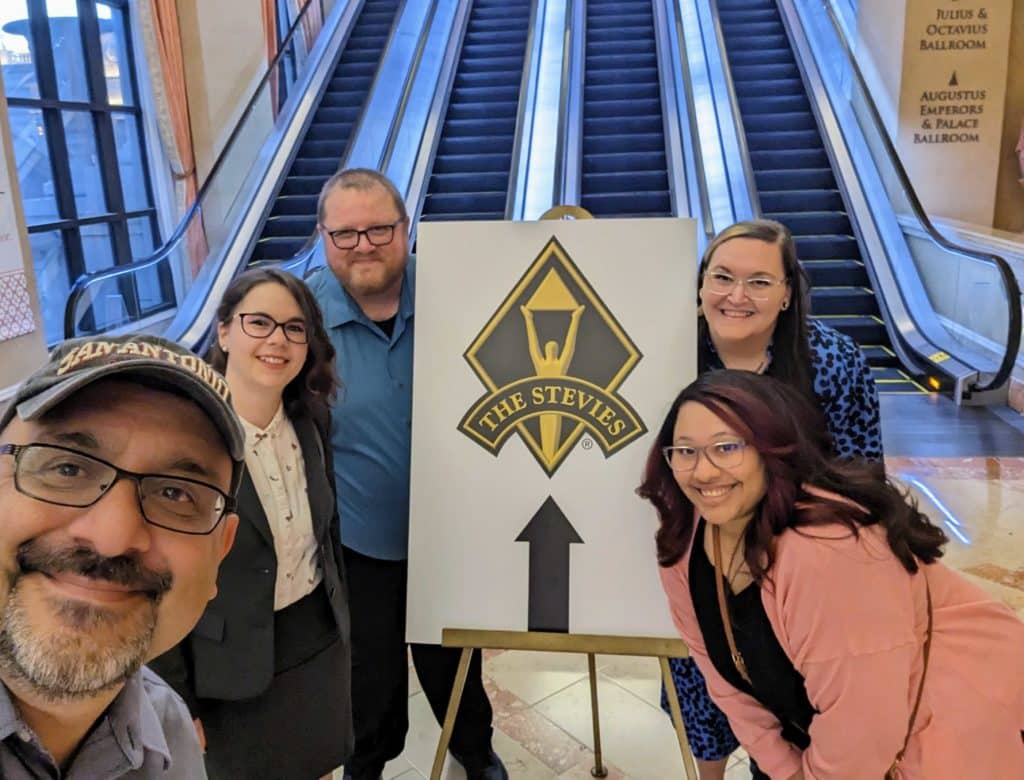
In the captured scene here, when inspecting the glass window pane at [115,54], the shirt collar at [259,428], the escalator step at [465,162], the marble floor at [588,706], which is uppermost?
the glass window pane at [115,54]

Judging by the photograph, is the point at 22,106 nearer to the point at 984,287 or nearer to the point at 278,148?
the point at 278,148

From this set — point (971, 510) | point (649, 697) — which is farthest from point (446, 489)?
point (971, 510)

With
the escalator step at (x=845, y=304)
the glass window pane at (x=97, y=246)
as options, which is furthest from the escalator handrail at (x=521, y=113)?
the glass window pane at (x=97, y=246)

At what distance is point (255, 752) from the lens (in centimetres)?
183

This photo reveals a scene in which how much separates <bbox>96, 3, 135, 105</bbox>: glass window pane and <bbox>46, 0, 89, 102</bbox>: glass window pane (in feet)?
1.02

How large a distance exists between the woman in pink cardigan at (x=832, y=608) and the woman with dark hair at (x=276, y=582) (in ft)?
2.77

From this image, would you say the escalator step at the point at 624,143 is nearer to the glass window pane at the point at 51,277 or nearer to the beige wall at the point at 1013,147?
the beige wall at the point at 1013,147

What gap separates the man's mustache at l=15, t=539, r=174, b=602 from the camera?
0.84 m

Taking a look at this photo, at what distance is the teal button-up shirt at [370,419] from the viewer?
2219 mm

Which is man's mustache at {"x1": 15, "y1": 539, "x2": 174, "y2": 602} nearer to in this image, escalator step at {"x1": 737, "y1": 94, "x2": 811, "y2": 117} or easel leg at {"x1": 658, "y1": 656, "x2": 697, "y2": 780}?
easel leg at {"x1": 658, "y1": 656, "x2": 697, "y2": 780}

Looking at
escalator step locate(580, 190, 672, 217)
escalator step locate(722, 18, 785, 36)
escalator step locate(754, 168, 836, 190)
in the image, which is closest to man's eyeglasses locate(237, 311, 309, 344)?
escalator step locate(580, 190, 672, 217)

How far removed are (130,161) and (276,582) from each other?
8.58 metres

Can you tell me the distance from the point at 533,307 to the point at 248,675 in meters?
1.13

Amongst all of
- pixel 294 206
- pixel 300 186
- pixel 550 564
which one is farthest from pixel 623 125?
pixel 550 564
